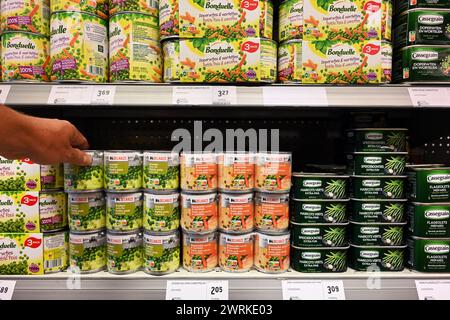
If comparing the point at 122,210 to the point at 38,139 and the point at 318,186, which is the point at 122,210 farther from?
the point at 318,186

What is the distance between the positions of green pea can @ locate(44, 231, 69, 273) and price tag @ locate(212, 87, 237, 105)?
29.5 inches

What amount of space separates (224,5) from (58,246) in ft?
3.45

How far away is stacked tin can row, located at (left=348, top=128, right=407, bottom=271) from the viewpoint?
45.3 inches

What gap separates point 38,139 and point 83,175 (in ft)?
0.63

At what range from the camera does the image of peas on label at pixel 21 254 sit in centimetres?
111

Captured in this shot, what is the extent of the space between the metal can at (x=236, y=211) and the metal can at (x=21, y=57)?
797 millimetres

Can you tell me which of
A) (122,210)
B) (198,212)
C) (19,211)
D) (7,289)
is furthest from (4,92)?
(198,212)

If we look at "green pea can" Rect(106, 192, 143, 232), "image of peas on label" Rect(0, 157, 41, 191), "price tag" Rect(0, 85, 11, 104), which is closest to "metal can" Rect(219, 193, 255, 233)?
"green pea can" Rect(106, 192, 143, 232)

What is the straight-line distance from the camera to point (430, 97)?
106 centimetres

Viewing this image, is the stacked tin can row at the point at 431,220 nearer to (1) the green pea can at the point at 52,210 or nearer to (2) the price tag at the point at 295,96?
(2) the price tag at the point at 295,96

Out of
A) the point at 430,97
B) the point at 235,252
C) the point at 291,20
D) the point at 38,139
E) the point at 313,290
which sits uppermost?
the point at 291,20

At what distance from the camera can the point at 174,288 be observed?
1063mm

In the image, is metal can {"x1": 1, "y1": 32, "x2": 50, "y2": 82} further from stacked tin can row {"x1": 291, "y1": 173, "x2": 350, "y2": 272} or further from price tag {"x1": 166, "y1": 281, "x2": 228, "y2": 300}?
stacked tin can row {"x1": 291, "y1": 173, "x2": 350, "y2": 272}

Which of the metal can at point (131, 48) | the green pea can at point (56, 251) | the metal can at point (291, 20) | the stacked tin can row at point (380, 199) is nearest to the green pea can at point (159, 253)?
the green pea can at point (56, 251)
